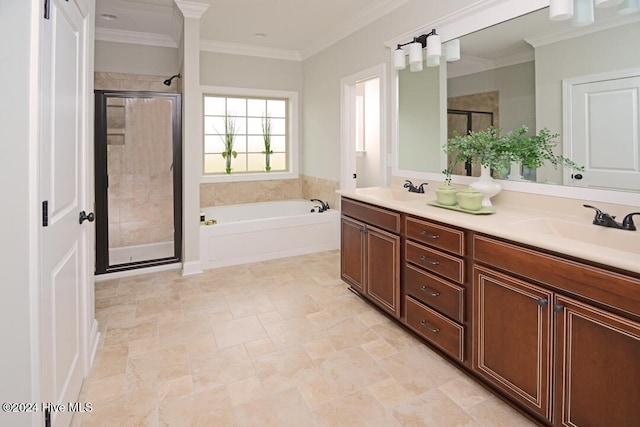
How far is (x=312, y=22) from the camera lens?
4.28 meters

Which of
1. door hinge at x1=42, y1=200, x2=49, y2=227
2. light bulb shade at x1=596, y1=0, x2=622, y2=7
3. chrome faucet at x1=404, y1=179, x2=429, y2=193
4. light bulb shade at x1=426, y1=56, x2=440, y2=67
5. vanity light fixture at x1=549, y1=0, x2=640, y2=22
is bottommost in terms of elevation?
door hinge at x1=42, y1=200, x2=49, y2=227

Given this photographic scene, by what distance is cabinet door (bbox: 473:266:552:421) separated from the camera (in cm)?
161

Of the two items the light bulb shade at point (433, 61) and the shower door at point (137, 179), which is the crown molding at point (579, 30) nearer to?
the light bulb shade at point (433, 61)

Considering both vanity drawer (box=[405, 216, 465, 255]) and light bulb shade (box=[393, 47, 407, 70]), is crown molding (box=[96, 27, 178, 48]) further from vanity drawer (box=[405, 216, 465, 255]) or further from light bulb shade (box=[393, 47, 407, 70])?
vanity drawer (box=[405, 216, 465, 255])

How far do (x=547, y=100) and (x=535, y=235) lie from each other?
100 centimetres

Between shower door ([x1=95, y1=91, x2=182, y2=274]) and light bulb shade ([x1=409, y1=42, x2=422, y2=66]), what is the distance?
2470 millimetres

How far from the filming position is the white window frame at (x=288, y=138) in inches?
207

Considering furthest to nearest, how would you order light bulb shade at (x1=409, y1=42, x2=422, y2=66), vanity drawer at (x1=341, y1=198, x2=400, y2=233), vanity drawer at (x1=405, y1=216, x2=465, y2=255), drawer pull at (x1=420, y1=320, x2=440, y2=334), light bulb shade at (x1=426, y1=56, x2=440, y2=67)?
light bulb shade at (x1=409, y1=42, x2=422, y2=66), light bulb shade at (x1=426, y1=56, x2=440, y2=67), vanity drawer at (x1=341, y1=198, x2=400, y2=233), drawer pull at (x1=420, y1=320, x2=440, y2=334), vanity drawer at (x1=405, y1=216, x2=465, y2=255)

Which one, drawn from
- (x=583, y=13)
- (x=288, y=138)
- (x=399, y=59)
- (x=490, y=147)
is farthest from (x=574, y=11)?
(x=288, y=138)

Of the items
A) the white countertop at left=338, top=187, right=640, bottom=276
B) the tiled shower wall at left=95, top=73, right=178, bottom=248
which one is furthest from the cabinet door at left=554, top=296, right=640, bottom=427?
the tiled shower wall at left=95, top=73, right=178, bottom=248

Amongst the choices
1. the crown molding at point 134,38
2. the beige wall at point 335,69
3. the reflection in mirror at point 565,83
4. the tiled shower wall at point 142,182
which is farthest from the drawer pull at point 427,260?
the crown molding at point 134,38

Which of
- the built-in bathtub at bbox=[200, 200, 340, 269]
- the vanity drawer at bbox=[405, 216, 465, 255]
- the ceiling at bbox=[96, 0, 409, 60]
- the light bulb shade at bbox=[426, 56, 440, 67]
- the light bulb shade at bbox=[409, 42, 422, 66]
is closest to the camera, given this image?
the vanity drawer at bbox=[405, 216, 465, 255]

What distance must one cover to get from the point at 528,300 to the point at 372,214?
135 centimetres

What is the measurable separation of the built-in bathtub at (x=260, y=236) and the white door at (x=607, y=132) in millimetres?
3053
